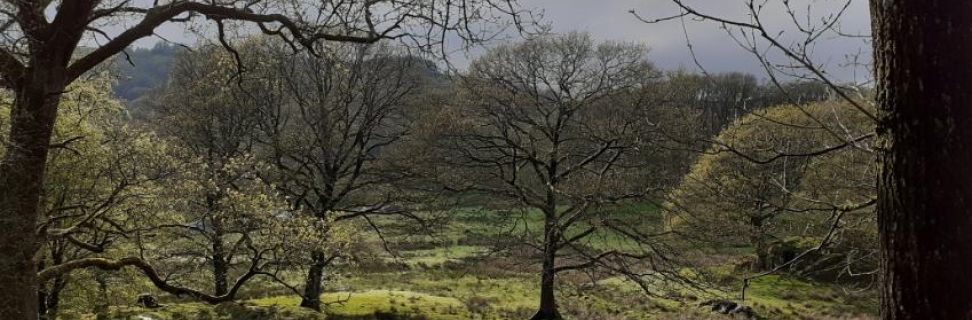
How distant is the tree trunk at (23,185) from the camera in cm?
427

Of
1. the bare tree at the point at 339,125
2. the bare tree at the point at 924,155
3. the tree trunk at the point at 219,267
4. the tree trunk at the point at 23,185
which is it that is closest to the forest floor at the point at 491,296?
the tree trunk at the point at 219,267

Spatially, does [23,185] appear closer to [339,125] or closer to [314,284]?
[314,284]

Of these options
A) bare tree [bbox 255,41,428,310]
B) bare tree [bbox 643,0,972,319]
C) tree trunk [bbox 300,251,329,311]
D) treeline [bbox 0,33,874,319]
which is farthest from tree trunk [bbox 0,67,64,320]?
bare tree [bbox 255,41,428,310]

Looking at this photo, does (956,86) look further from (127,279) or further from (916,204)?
(127,279)

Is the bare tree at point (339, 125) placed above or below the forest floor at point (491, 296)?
above

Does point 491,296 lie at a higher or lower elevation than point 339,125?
lower

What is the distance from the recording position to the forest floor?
47.2 feet

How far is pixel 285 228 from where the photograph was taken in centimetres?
1076

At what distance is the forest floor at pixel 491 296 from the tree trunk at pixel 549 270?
437 mm

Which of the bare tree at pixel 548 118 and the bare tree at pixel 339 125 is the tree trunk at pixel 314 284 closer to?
the bare tree at pixel 339 125

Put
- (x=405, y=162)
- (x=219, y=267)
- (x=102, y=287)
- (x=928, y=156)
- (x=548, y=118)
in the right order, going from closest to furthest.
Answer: (x=928, y=156)
(x=102, y=287)
(x=219, y=267)
(x=548, y=118)
(x=405, y=162)

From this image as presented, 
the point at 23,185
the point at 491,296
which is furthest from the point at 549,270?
the point at 23,185

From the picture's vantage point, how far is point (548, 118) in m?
16.6

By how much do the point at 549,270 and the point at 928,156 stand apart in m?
13.1
